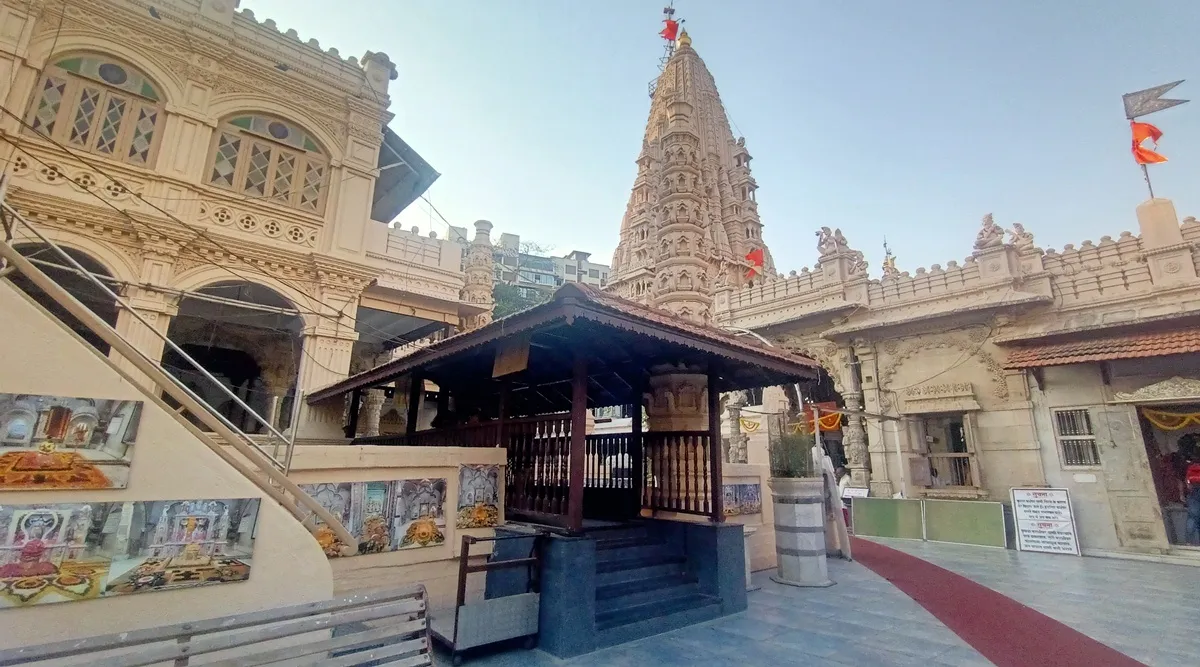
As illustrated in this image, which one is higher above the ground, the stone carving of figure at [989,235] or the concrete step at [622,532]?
the stone carving of figure at [989,235]

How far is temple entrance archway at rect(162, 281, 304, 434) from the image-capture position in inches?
478

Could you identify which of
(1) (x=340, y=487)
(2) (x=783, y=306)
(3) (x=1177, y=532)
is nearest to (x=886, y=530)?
(3) (x=1177, y=532)

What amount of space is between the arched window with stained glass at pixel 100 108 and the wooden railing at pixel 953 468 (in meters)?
20.1

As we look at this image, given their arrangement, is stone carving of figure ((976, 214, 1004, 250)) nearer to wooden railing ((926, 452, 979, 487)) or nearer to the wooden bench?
wooden railing ((926, 452, 979, 487))

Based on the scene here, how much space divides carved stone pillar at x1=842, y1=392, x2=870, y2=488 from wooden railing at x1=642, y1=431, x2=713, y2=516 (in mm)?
10405

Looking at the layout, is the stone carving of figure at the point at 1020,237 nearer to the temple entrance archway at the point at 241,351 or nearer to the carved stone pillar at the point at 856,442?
the carved stone pillar at the point at 856,442

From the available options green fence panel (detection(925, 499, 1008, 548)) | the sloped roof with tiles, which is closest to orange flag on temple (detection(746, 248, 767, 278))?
the sloped roof with tiles

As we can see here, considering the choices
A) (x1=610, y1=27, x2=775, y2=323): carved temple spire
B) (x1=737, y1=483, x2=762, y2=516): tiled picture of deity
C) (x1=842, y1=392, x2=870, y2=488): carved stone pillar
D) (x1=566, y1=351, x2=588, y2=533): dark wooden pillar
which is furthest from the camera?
(x1=842, y1=392, x2=870, y2=488): carved stone pillar

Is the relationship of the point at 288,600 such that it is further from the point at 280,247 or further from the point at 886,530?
the point at 886,530

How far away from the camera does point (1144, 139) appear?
13125 millimetres

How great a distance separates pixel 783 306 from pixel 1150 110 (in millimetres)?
10011

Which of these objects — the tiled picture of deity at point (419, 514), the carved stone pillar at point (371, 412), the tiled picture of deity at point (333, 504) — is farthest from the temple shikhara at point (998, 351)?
the carved stone pillar at point (371, 412)

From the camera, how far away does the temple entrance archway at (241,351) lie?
12141 millimetres

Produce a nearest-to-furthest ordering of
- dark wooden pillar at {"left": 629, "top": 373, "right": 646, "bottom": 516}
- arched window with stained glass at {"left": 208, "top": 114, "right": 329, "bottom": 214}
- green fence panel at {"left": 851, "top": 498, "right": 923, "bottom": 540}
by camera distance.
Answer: dark wooden pillar at {"left": 629, "top": 373, "right": 646, "bottom": 516}
arched window with stained glass at {"left": 208, "top": 114, "right": 329, "bottom": 214}
green fence panel at {"left": 851, "top": 498, "right": 923, "bottom": 540}
